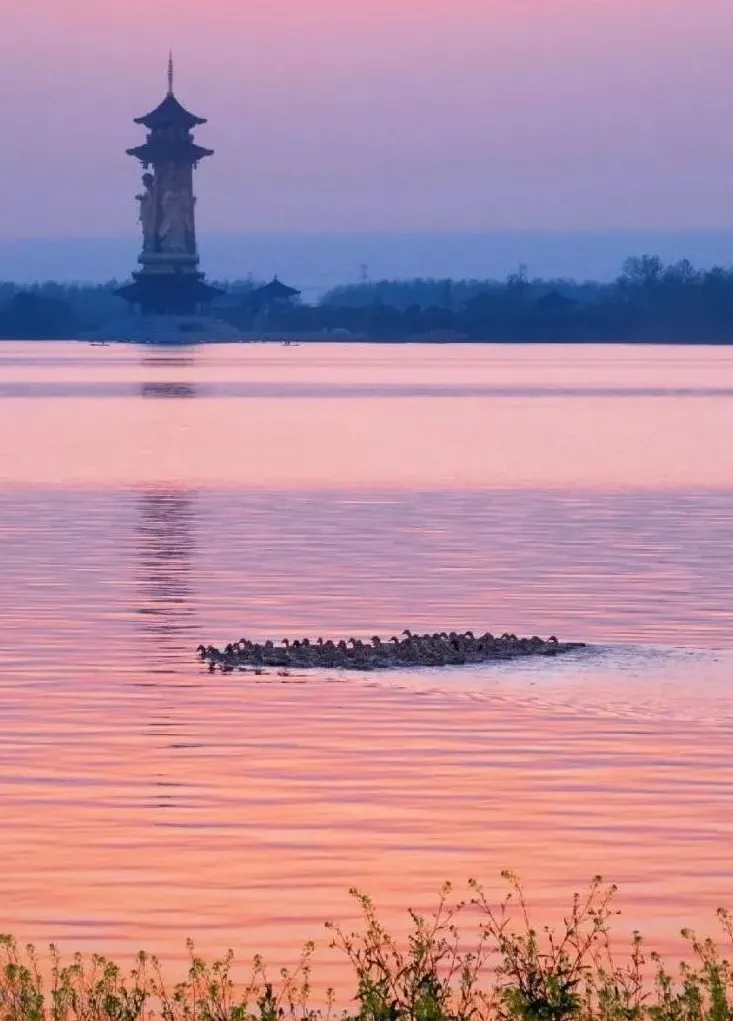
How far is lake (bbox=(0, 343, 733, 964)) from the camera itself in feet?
54.9

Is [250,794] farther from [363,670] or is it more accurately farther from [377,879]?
[363,670]

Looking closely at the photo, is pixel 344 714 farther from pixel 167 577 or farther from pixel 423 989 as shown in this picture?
pixel 167 577

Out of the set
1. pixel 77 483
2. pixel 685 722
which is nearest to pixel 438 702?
pixel 685 722

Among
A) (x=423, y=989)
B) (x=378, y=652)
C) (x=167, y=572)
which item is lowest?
(x=167, y=572)

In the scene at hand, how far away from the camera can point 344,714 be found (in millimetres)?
23719

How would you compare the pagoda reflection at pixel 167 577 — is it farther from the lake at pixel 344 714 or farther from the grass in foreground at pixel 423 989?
the grass in foreground at pixel 423 989

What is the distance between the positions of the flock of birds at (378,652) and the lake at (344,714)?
0.56m

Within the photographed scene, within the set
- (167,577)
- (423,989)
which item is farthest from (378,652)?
(423,989)

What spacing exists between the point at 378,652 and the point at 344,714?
3.81 metres

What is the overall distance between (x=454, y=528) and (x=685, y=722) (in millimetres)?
24760

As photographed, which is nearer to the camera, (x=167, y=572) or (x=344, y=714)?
(x=344, y=714)

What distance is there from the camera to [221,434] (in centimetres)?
9675

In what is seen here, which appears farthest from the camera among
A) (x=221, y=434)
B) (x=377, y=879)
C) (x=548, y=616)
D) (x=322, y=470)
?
(x=221, y=434)

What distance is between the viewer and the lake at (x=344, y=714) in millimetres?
16719
